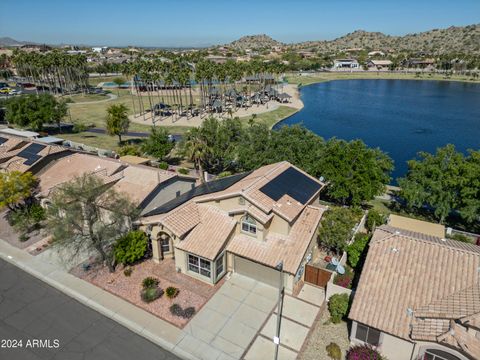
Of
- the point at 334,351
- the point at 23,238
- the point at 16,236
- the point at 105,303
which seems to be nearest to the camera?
the point at 334,351

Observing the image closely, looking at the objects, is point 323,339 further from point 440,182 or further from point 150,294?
point 440,182

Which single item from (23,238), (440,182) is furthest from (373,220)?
(23,238)

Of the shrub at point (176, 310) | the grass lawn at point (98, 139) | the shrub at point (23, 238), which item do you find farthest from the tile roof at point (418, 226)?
the grass lawn at point (98, 139)

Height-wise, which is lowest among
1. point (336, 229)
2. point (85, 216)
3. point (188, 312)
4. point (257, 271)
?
point (188, 312)

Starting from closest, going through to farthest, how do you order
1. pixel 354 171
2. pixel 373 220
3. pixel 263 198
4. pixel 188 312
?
pixel 188 312 → pixel 263 198 → pixel 373 220 → pixel 354 171

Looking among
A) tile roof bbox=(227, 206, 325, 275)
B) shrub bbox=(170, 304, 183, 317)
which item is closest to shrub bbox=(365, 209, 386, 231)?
tile roof bbox=(227, 206, 325, 275)

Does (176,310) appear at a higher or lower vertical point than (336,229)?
A: lower

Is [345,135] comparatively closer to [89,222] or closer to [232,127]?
[232,127]

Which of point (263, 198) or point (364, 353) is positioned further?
point (263, 198)
